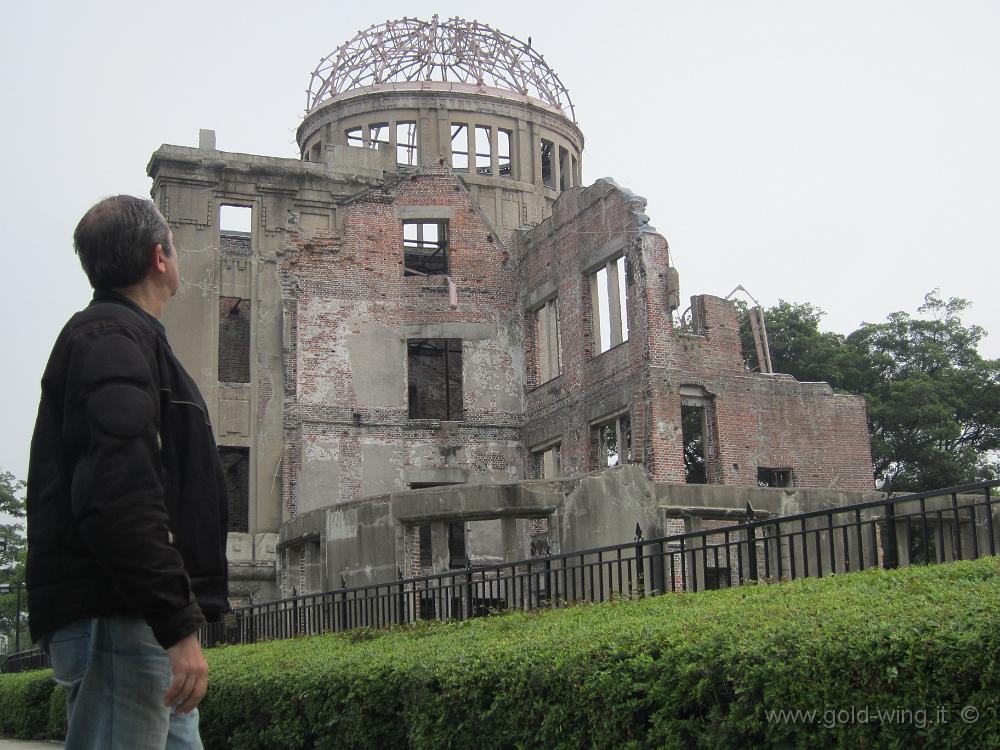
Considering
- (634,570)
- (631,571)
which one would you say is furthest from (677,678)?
(634,570)

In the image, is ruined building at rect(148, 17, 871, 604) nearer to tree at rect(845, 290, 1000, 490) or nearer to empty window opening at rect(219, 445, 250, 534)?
empty window opening at rect(219, 445, 250, 534)

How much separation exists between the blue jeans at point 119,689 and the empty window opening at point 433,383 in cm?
3111

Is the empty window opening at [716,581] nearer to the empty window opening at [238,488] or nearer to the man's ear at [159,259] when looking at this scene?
the man's ear at [159,259]

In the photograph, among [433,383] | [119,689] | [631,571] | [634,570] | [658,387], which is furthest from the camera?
[433,383]

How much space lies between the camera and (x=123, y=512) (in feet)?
12.0

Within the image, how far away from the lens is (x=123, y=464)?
372 centimetres

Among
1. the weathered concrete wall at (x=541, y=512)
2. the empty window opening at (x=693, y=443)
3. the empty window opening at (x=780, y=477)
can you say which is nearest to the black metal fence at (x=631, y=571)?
the weathered concrete wall at (x=541, y=512)

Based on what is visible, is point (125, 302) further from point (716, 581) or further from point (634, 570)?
point (634, 570)

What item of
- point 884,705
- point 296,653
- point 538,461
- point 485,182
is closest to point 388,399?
point 538,461

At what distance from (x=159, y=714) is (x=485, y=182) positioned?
117 feet

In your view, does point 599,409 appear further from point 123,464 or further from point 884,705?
point 123,464

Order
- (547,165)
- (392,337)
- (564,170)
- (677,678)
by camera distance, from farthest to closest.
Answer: (564,170) < (547,165) < (392,337) < (677,678)

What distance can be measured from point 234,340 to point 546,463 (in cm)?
863

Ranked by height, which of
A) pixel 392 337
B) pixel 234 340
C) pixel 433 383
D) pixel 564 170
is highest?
pixel 564 170
